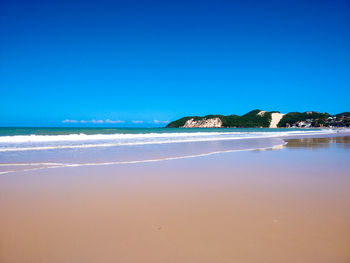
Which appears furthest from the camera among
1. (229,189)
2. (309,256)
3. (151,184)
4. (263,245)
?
(151,184)

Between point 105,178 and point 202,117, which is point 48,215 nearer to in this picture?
point 105,178

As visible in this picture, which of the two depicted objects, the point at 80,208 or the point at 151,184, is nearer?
the point at 80,208

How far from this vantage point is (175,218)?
307 centimetres

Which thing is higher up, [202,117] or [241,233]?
[202,117]

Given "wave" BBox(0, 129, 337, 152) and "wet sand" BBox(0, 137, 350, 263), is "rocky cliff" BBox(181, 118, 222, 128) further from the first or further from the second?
"wet sand" BBox(0, 137, 350, 263)

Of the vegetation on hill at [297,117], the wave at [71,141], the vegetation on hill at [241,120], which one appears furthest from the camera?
the vegetation on hill at [241,120]

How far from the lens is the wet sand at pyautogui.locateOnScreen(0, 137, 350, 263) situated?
227 cm

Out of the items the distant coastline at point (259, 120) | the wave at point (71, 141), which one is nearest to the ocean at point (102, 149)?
the wave at point (71, 141)

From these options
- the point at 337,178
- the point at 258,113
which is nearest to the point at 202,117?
the point at 258,113

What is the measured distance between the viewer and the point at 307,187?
→ 4.52m

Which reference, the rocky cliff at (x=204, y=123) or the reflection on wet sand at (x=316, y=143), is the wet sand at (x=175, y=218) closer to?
the reflection on wet sand at (x=316, y=143)

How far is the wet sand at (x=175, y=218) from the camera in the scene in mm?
2273

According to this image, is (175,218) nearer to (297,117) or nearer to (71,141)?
(71,141)

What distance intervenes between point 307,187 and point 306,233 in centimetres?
227
